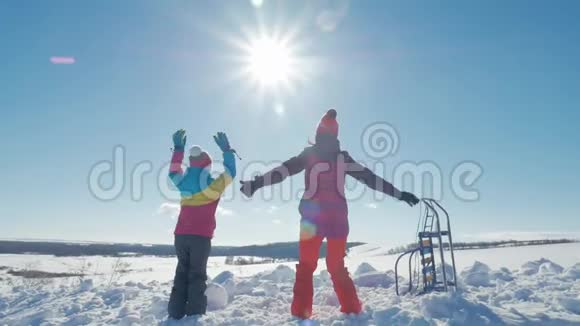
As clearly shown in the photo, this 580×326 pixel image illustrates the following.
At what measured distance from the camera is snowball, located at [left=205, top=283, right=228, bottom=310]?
520cm

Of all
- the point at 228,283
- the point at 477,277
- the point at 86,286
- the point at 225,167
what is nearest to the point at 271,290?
the point at 228,283

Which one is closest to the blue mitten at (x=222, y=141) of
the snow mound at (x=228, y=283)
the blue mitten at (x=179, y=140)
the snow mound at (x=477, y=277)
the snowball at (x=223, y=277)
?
the blue mitten at (x=179, y=140)

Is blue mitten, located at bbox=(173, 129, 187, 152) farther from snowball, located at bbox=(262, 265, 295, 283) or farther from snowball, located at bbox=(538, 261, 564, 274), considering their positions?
snowball, located at bbox=(538, 261, 564, 274)

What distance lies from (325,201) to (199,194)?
4.79ft

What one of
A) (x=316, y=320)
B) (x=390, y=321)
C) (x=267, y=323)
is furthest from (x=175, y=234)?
(x=390, y=321)

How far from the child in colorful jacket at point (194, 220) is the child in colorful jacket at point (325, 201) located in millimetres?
408

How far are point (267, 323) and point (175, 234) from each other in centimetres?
147

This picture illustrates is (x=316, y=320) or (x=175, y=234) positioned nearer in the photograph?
(x=316, y=320)

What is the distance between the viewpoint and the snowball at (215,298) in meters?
5.20

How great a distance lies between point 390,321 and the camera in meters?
3.83

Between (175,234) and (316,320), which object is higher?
(175,234)

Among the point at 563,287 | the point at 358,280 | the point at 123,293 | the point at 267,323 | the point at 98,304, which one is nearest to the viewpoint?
the point at 267,323

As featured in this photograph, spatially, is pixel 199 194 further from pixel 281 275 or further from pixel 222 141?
pixel 281 275

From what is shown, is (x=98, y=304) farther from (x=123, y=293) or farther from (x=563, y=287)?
(x=563, y=287)
